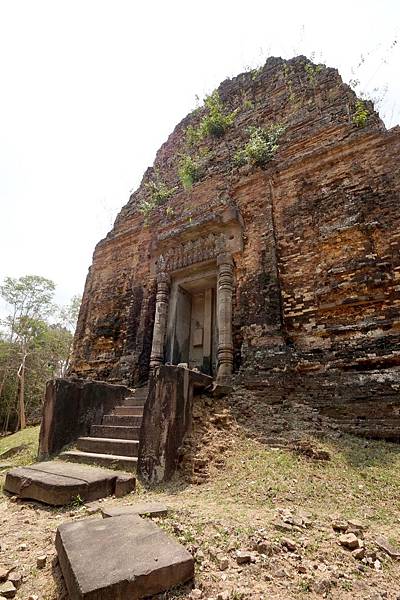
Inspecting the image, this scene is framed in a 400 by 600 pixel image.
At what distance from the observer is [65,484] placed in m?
3.00

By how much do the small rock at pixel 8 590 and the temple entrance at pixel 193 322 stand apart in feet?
16.9

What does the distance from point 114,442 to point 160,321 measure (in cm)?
327

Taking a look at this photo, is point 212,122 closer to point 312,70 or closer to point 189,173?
point 189,173

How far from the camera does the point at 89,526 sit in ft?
6.82

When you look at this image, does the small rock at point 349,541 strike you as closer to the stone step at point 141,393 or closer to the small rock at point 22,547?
the small rock at point 22,547

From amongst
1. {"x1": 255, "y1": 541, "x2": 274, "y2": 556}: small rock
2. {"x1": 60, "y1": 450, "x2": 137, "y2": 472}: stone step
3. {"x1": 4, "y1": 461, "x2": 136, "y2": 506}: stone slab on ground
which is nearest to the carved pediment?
{"x1": 60, "y1": 450, "x2": 137, "y2": 472}: stone step

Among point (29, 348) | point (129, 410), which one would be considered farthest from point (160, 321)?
point (29, 348)

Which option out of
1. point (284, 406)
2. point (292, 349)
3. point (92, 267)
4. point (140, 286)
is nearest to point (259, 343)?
point (292, 349)

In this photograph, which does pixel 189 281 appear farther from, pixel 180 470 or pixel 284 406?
pixel 180 470

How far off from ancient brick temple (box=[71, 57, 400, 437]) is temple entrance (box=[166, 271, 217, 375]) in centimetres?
3

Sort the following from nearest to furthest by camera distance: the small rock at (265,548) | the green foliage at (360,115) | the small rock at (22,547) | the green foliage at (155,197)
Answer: the small rock at (265,548), the small rock at (22,547), the green foliage at (360,115), the green foliage at (155,197)

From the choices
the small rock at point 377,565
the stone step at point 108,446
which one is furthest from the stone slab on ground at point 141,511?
the stone step at point 108,446

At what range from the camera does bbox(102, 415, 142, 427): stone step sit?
15.7 ft

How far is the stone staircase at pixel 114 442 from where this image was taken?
13.2 ft
